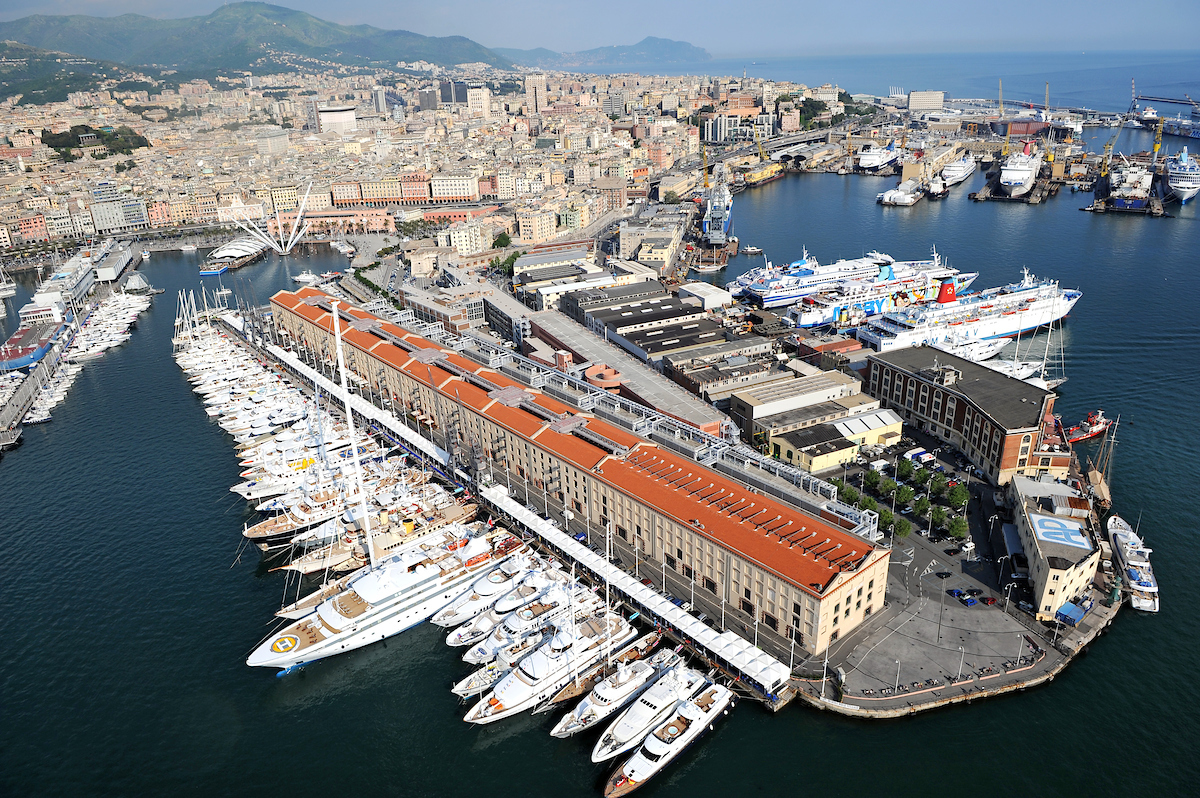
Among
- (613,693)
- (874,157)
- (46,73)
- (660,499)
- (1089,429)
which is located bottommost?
(613,693)

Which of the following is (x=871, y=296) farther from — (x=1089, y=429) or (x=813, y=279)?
(x=1089, y=429)

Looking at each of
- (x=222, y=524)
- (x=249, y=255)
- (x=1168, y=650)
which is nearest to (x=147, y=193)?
(x=249, y=255)

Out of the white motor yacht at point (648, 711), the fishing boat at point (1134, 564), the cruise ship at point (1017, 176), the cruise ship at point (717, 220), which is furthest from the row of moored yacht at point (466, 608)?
the cruise ship at point (1017, 176)

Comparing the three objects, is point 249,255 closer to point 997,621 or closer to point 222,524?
point 222,524

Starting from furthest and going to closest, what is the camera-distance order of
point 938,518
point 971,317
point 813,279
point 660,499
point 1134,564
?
point 813,279, point 971,317, point 938,518, point 660,499, point 1134,564

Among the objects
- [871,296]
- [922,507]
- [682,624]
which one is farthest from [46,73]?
[922,507]

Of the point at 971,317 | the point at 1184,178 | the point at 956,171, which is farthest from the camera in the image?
the point at 956,171
